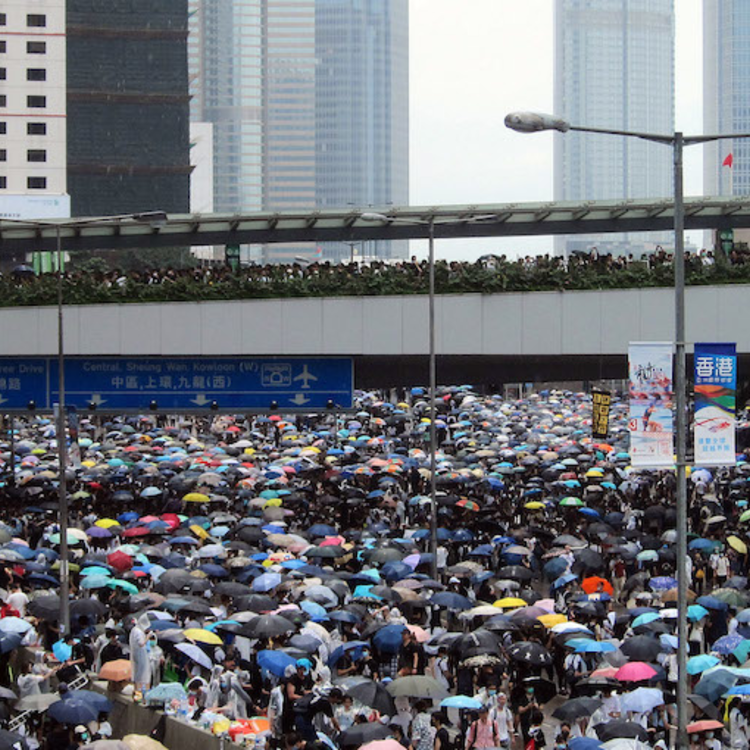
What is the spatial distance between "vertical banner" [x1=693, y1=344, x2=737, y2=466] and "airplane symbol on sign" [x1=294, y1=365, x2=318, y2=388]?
1766 cm

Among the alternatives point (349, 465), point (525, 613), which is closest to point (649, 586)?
point (525, 613)

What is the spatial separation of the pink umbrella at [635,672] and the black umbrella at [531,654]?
122cm

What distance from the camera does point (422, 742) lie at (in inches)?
549

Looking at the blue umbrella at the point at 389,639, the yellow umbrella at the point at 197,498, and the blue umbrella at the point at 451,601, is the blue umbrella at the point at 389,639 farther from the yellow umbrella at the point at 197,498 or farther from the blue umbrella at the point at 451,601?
the yellow umbrella at the point at 197,498

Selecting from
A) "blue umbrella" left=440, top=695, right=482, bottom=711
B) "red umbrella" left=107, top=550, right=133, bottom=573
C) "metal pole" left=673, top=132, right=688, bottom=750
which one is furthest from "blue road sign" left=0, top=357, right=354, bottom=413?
"metal pole" left=673, top=132, right=688, bottom=750

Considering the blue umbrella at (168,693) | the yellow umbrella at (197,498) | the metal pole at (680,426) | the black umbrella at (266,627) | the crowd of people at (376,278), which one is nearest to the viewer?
the metal pole at (680,426)

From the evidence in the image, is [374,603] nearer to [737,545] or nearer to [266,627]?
[266,627]

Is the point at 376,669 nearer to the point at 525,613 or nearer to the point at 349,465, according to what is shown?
the point at 525,613

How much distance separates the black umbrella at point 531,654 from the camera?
54.1 ft

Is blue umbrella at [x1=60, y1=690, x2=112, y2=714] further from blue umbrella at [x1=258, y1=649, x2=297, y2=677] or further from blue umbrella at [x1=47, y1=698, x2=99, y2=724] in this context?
blue umbrella at [x1=258, y1=649, x2=297, y2=677]

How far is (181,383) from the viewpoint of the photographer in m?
30.2

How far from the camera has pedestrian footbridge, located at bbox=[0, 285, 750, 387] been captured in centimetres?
2859

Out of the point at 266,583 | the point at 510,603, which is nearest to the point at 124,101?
the point at 266,583

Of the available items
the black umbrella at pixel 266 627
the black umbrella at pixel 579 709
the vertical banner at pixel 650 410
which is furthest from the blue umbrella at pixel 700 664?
the black umbrella at pixel 266 627
